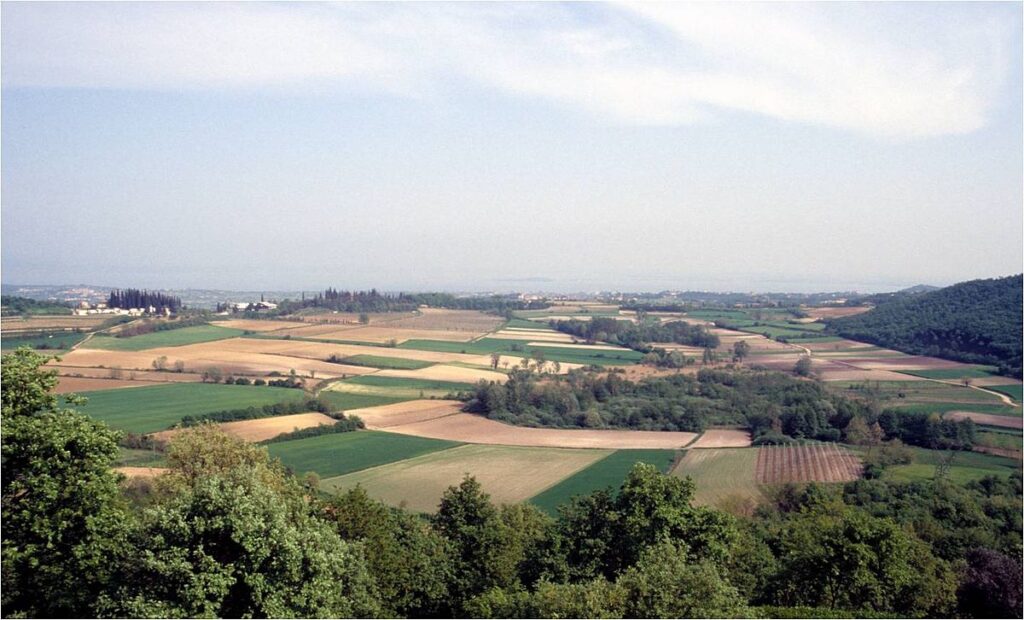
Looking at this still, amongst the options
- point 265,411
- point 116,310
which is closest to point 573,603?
point 265,411

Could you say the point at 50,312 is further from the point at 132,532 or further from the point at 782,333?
the point at 782,333

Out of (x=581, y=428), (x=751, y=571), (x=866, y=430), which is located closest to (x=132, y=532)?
(x=751, y=571)

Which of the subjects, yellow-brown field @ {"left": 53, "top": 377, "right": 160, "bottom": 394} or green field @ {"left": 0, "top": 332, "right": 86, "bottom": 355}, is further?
green field @ {"left": 0, "top": 332, "right": 86, "bottom": 355}

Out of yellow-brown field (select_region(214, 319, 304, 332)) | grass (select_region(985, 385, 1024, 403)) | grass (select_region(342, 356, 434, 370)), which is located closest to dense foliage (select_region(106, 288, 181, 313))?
yellow-brown field (select_region(214, 319, 304, 332))

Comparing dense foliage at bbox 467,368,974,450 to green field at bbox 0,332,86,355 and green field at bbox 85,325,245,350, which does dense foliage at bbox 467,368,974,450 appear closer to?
green field at bbox 85,325,245,350

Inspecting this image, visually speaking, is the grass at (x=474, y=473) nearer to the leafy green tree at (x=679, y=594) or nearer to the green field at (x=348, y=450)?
the green field at (x=348, y=450)
